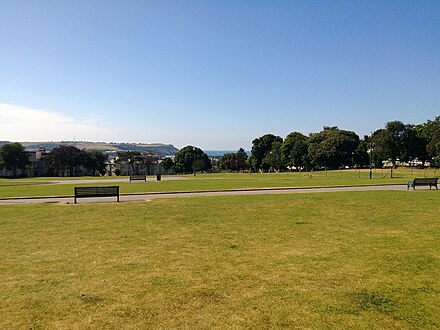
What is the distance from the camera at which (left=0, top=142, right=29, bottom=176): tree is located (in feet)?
320

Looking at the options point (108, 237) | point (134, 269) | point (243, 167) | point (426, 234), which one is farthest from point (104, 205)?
point (243, 167)

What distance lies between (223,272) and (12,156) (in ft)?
347

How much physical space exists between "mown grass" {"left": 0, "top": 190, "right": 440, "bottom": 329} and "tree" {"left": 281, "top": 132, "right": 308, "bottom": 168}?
3076 inches

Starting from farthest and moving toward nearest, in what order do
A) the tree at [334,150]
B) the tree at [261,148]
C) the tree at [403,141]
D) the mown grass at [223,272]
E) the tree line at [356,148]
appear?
the tree at [261,148], the tree at [334,150], the tree at [403,141], the tree line at [356,148], the mown grass at [223,272]

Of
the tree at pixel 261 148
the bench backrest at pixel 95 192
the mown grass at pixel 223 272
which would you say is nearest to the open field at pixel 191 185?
the bench backrest at pixel 95 192

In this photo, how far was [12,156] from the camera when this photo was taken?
322 ft

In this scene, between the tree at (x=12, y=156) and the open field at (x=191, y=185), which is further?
the tree at (x=12, y=156)

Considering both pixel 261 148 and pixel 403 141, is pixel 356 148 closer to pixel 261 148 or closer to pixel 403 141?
pixel 403 141

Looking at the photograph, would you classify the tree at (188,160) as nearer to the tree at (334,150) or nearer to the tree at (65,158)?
the tree at (65,158)

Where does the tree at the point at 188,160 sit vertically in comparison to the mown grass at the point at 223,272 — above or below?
above

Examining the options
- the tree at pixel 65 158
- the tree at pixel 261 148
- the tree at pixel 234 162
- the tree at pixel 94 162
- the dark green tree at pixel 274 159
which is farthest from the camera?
the tree at pixel 234 162

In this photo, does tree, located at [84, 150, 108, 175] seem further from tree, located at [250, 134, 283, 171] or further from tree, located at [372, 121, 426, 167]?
tree, located at [372, 121, 426, 167]

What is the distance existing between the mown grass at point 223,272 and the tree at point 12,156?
95.6 metres

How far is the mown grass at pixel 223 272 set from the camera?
18.5 ft
